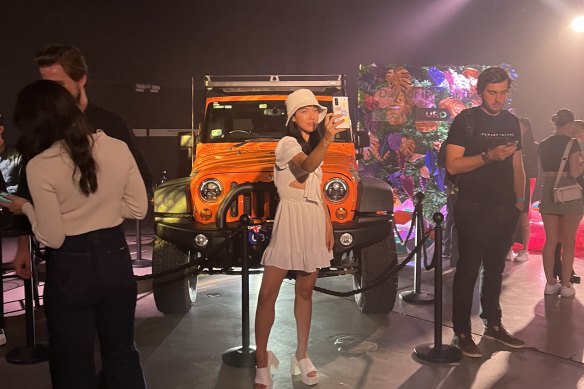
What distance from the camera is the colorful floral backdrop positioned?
326 inches

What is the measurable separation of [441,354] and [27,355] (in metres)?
2.85

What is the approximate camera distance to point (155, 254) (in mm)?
4852

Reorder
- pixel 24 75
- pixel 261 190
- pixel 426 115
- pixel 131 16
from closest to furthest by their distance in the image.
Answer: pixel 261 190 < pixel 426 115 < pixel 24 75 < pixel 131 16

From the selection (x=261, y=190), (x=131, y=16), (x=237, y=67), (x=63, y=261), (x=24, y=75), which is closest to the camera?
(x=63, y=261)

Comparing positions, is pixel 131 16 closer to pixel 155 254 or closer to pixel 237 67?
pixel 237 67

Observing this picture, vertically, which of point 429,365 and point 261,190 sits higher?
point 261,190

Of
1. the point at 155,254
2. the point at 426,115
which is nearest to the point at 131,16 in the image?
the point at 426,115

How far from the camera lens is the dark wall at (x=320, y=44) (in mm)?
10492

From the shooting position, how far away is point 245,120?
5598mm

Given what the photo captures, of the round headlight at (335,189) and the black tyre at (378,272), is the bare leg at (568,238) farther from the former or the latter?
the round headlight at (335,189)

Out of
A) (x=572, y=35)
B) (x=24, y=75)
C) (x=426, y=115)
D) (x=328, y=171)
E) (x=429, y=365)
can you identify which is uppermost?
(x=572, y=35)

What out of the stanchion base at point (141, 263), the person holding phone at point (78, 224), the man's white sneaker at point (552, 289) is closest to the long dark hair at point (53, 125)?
the person holding phone at point (78, 224)

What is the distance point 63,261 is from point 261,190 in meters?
2.33

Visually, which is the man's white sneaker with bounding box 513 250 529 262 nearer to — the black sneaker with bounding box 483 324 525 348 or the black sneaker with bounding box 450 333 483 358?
the black sneaker with bounding box 483 324 525 348
